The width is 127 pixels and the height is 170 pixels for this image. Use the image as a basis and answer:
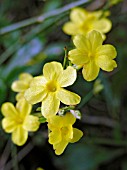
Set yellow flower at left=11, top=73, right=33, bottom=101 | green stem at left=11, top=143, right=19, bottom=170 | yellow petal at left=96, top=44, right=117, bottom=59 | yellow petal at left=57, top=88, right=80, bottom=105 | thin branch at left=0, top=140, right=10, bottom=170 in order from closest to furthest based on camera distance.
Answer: yellow petal at left=57, top=88, right=80, bottom=105, yellow petal at left=96, top=44, right=117, bottom=59, yellow flower at left=11, top=73, right=33, bottom=101, green stem at left=11, top=143, right=19, bottom=170, thin branch at left=0, top=140, right=10, bottom=170

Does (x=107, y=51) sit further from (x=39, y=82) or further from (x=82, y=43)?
(x=39, y=82)

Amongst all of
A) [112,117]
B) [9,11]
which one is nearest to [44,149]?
[112,117]

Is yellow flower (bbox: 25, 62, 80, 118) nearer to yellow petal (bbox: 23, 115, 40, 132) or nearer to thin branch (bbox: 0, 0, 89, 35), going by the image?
yellow petal (bbox: 23, 115, 40, 132)

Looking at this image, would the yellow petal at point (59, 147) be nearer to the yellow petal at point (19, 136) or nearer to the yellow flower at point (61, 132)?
the yellow flower at point (61, 132)

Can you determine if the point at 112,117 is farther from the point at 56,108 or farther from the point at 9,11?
the point at 56,108

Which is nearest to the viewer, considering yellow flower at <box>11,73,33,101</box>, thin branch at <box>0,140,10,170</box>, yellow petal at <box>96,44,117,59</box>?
yellow petal at <box>96,44,117,59</box>

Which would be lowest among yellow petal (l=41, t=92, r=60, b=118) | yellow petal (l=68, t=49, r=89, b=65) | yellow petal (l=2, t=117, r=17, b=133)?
yellow petal (l=2, t=117, r=17, b=133)

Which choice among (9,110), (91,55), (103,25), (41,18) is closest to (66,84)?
(91,55)

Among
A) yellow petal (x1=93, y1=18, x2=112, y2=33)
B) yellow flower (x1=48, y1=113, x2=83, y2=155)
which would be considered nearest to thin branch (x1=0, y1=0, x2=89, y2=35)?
yellow petal (x1=93, y1=18, x2=112, y2=33)
